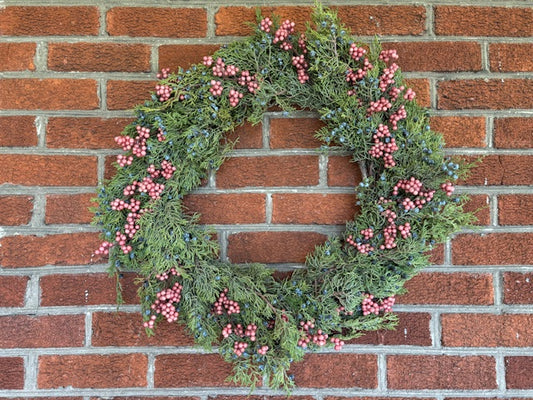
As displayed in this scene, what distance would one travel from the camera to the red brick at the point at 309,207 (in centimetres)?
98

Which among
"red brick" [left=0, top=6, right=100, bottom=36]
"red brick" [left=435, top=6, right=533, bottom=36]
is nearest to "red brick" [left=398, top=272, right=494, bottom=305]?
"red brick" [left=435, top=6, right=533, bottom=36]

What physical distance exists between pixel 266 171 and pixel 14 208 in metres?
0.61

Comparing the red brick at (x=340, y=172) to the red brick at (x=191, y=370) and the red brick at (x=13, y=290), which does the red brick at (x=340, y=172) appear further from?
the red brick at (x=13, y=290)

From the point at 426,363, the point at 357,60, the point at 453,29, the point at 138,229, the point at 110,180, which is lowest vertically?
the point at 426,363

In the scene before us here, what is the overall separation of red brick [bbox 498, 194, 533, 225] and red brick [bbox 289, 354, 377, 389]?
18.2 inches

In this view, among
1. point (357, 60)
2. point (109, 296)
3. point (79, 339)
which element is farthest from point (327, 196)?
point (79, 339)

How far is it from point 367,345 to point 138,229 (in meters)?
0.60

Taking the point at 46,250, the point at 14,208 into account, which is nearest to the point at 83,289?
the point at 46,250

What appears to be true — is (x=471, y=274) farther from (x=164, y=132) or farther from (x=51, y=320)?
(x=51, y=320)

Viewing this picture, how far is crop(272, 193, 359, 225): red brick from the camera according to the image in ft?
3.20

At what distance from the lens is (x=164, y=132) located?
34.9 inches

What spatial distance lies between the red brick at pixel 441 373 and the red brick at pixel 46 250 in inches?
30.5

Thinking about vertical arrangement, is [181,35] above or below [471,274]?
above

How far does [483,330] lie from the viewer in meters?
0.98
